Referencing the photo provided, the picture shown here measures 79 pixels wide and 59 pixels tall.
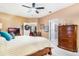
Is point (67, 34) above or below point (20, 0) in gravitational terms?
below

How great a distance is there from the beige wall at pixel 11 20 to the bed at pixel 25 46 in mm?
215

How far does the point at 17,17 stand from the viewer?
2.18 m

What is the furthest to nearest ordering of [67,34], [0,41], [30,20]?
[67,34]
[30,20]
[0,41]

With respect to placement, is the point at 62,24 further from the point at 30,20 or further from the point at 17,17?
the point at 17,17

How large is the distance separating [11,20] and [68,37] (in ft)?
3.40

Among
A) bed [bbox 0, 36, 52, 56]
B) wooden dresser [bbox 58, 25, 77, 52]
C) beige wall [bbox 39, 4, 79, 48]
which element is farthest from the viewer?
wooden dresser [bbox 58, 25, 77, 52]

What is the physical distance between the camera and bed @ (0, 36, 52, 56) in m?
2.02

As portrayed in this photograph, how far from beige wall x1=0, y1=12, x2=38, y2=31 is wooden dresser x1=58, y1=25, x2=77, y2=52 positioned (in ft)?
1.63

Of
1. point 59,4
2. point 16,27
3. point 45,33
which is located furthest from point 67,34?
point 16,27

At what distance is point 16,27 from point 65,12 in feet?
2.77

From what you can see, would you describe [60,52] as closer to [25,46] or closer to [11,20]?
[25,46]

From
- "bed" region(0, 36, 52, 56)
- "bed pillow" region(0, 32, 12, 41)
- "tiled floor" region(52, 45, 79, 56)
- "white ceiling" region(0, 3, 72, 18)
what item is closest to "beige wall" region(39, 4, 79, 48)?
"white ceiling" region(0, 3, 72, 18)

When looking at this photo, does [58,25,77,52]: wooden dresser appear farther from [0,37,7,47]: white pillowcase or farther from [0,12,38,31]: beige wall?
[0,37,7,47]: white pillowcase

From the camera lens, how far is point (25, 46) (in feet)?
6.99
